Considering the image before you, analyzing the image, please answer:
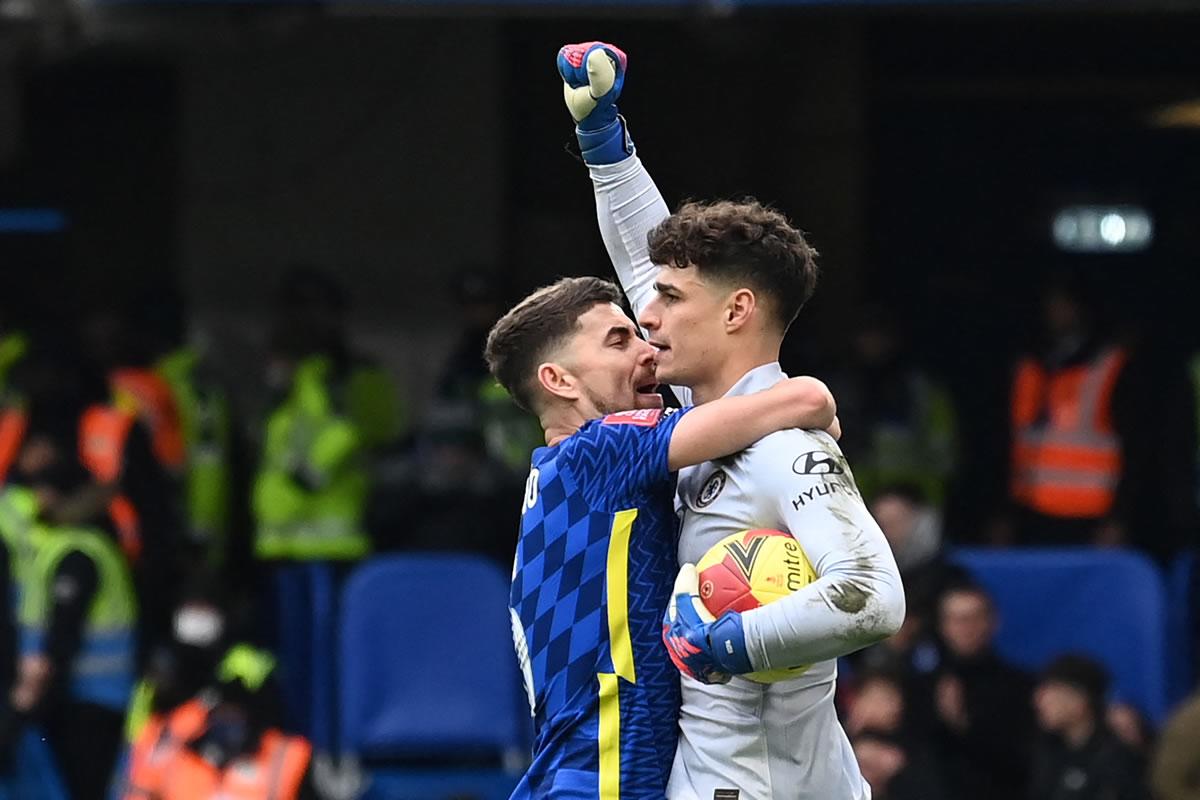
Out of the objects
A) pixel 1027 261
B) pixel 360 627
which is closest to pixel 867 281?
pixel 1027 261

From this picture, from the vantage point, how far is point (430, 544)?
902 centimetres

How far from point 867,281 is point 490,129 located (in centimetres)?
194

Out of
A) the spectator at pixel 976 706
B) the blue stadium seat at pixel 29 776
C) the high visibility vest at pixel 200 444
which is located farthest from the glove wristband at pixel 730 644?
the high visibility vest at pixel 200 444

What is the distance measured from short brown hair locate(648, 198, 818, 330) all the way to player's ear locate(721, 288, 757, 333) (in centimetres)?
2

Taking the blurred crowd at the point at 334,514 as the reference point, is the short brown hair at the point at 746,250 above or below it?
above

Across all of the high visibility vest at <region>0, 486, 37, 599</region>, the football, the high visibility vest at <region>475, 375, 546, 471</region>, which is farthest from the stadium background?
the football

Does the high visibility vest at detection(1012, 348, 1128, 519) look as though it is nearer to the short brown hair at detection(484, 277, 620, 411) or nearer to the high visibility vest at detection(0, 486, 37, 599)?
the high visibility vest at detection(0, 486, 37, 599)

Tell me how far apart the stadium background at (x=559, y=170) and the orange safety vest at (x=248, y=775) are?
2.10 meters

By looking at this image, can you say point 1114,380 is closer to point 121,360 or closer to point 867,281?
point 867,281

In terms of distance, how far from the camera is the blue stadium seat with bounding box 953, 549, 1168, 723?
8.18m

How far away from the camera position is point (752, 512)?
12.5 feet

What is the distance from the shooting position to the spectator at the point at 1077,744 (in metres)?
7.45

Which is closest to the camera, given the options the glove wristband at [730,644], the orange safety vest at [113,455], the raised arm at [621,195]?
the glove wristband at [730,644]

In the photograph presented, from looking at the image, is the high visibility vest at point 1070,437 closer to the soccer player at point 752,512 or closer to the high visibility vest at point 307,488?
the high visibility vest at point 307,488
